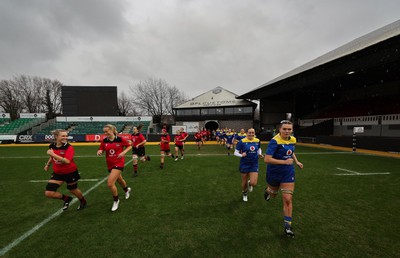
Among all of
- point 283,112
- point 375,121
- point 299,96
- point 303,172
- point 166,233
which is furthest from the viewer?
point 283,112

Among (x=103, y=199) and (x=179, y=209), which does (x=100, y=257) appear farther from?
(x=103, y=199)

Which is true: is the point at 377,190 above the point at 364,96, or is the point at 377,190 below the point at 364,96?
below

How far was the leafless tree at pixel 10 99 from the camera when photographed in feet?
143

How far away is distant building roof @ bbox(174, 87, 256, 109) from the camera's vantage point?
35688 millimetres

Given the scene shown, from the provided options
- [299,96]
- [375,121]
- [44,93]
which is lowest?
[375,121]

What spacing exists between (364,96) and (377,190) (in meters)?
27.3

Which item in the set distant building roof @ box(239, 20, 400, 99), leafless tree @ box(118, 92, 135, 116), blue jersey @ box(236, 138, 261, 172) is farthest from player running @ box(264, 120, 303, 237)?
leafless tree @ box(118, 92, 135, 116)

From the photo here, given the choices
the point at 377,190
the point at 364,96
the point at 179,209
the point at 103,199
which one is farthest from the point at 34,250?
the point at 364,96

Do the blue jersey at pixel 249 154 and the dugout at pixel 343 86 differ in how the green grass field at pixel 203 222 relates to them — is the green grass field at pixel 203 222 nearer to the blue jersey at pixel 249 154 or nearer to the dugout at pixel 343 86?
the blue jersey at pixel 249 154

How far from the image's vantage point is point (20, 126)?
28969mm

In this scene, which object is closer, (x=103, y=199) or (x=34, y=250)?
(x=34, y=250)

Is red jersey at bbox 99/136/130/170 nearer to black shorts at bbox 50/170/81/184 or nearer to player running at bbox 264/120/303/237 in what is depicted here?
black shorts at bbox 50/170/81/184

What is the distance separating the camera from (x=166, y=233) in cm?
324

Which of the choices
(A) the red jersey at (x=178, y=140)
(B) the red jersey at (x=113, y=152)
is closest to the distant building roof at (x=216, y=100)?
(A) the red jersey at (x=178, y=140)
